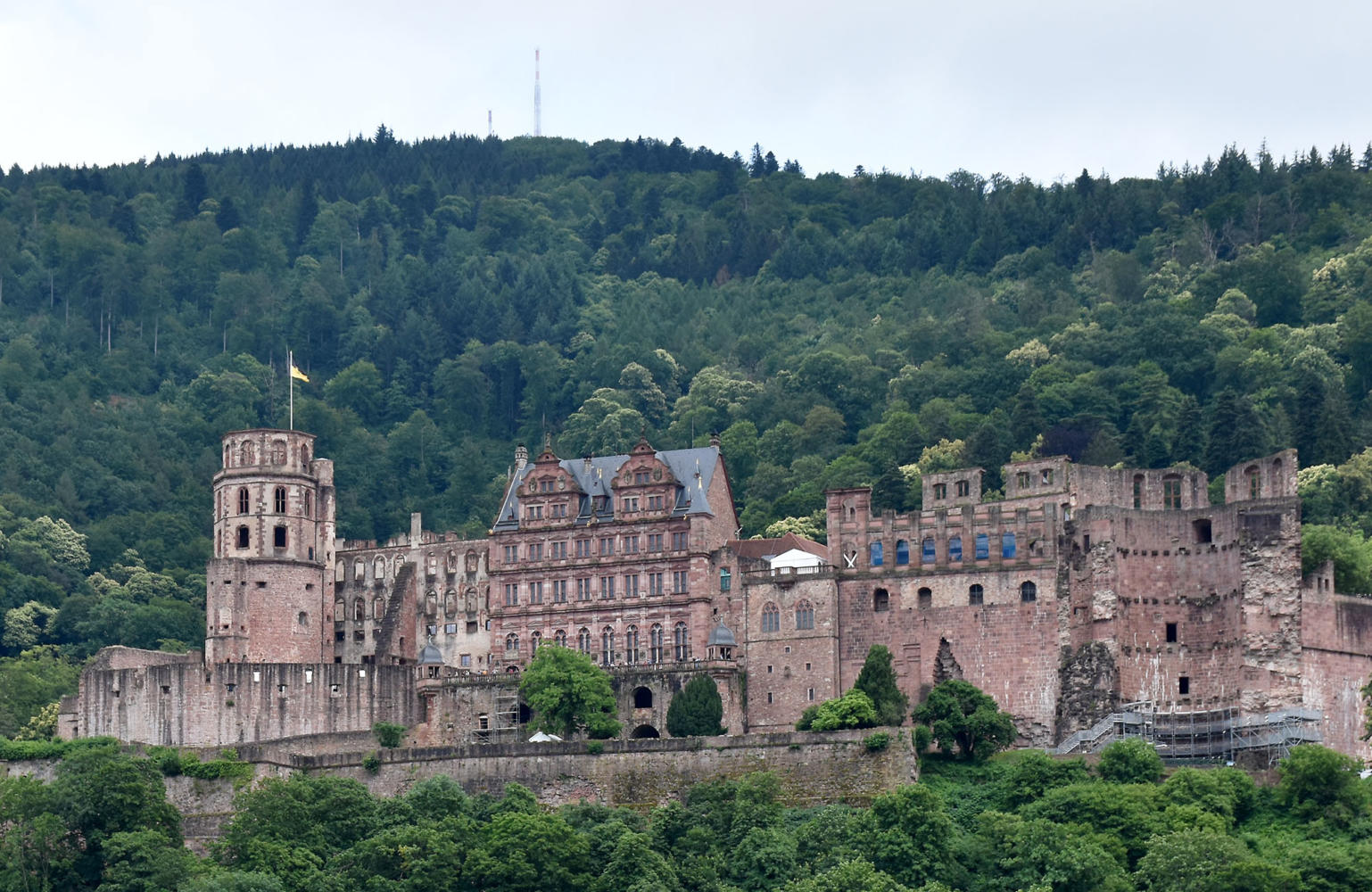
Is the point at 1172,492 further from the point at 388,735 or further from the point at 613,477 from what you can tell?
the point at 388,735

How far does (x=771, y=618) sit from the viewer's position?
101m

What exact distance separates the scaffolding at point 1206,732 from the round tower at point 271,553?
30270 millimetres

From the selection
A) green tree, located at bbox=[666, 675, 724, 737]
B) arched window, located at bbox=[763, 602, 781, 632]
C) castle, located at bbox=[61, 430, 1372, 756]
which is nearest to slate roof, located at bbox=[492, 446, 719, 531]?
castle, located at bbox=[61, 430, 1372, 756]

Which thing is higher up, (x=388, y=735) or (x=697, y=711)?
(x=697, y=711)

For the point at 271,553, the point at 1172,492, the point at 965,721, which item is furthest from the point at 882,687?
the point at 271,553

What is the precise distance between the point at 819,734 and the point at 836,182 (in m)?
109

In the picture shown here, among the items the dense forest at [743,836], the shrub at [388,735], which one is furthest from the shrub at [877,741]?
the shrub at [388,735]

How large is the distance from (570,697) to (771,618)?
801 centimetres

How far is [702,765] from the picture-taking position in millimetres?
93750

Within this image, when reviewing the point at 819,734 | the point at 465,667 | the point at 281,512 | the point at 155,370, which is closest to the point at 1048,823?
the point at 819,734

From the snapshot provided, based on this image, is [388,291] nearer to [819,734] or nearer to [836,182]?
[836,182]

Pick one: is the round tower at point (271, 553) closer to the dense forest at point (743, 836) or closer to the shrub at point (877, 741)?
the dense forest at point (743, 836)

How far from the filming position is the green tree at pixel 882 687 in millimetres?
94875

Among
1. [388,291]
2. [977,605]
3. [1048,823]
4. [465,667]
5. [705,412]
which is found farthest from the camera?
[388,291]
